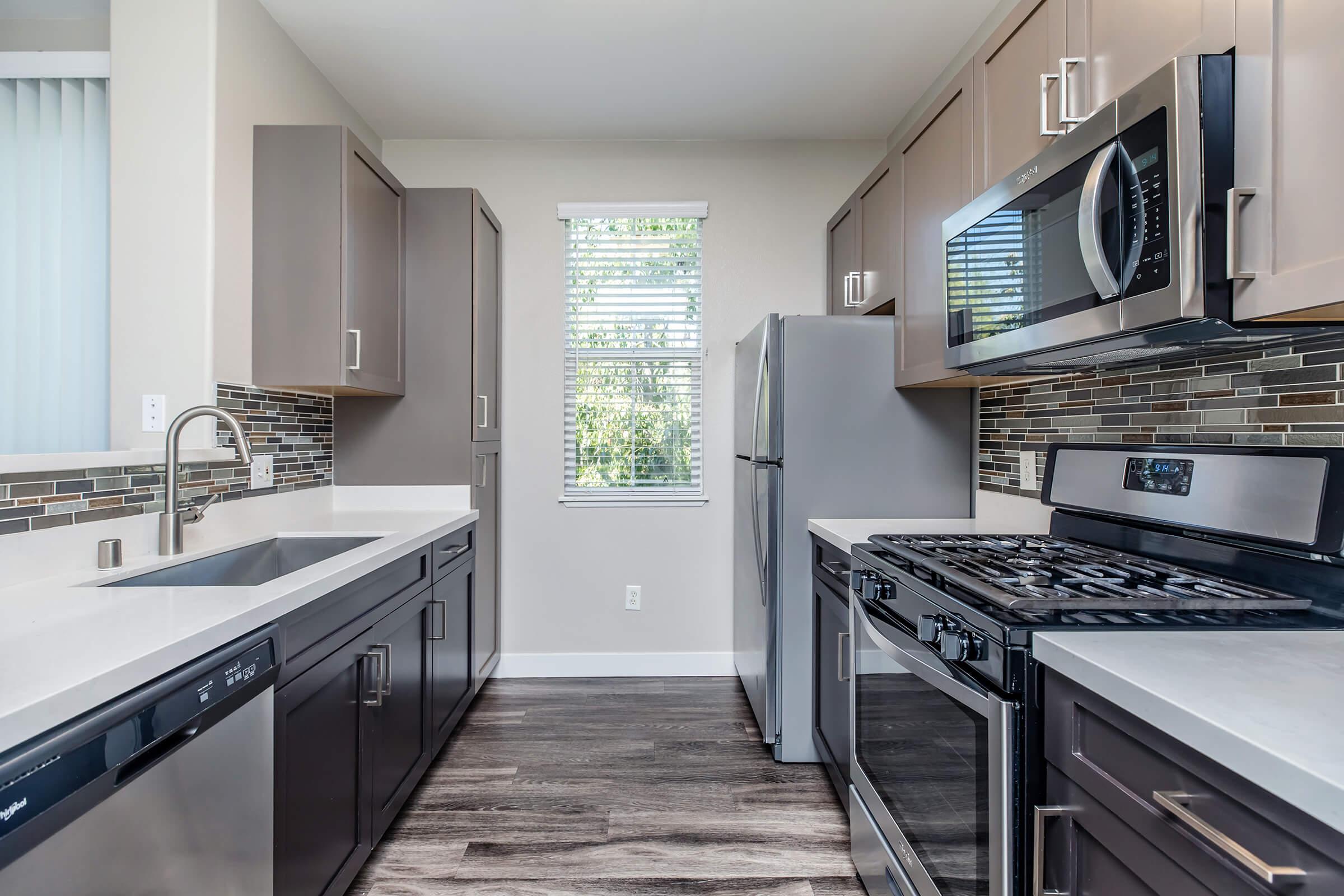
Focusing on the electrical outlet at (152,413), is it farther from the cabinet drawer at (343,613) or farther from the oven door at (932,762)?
the oven door at (932,762)

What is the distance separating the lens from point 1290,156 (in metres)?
0.91

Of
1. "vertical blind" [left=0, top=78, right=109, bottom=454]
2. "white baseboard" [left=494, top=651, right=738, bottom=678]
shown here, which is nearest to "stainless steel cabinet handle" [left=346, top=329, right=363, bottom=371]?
"vertical blind" [left=0, top=78, right=109, bottom=454]

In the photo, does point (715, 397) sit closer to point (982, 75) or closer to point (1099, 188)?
point (982, 75)

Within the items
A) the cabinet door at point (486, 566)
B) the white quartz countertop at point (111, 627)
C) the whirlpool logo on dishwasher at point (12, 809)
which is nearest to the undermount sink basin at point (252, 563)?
the white quartz countertop at point (111, 627)

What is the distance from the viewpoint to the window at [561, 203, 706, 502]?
3225mm

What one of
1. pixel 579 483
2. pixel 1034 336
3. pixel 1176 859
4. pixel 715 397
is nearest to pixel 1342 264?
pixel 1034 336

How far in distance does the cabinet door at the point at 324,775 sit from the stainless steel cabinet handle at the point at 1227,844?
141cm

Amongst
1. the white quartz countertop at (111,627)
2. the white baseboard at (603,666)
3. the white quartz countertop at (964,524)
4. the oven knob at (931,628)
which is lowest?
the white baseboard at (603,666)

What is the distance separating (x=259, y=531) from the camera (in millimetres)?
2148

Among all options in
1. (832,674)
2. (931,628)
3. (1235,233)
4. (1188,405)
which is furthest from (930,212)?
(832,674)

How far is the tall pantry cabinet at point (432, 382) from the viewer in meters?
2.74

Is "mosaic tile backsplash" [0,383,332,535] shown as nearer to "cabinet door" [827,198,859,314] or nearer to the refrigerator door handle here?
the refrigerator door handle

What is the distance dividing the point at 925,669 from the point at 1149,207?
91 centimetres

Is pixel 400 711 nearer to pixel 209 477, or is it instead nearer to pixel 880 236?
pixel 209 477
